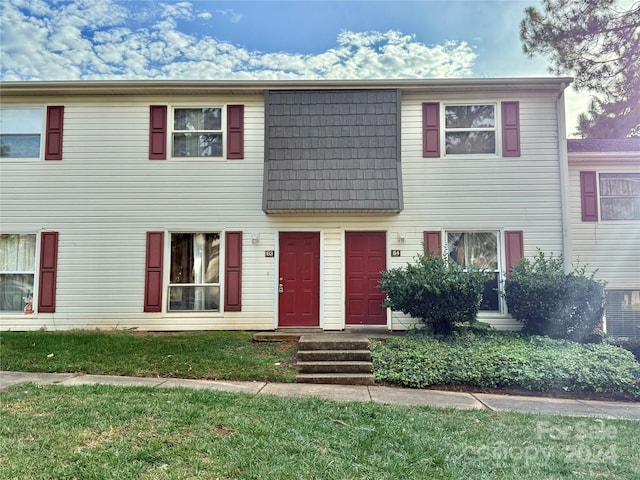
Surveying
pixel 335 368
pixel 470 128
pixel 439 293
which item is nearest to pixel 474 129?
pixel 470 128

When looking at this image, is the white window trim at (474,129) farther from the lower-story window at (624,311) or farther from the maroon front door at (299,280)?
the lower-story window at (624,311)

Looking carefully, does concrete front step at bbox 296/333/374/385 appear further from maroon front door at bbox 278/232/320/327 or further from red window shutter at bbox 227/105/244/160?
red window shutter at bbox 227/105/244/160

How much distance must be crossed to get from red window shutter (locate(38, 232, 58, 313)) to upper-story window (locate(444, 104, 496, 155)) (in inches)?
341

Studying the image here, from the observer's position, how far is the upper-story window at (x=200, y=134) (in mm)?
8539

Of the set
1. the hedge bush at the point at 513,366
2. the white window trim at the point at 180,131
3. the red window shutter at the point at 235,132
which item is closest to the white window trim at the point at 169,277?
the white window trim at the point at 180,131

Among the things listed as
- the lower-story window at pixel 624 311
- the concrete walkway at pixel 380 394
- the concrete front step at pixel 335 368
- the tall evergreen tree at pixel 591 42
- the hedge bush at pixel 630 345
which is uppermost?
the tall evergreen tree at pixel 591 42

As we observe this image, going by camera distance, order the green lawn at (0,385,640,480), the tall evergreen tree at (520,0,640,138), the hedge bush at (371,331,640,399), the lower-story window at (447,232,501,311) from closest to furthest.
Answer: the green lawn at (0,385,640,480)
the hedge bush at (371,331,640,399)
the lower-story window at (447,232,501,311)
the tall evergreen tree at (520,0,640,138)

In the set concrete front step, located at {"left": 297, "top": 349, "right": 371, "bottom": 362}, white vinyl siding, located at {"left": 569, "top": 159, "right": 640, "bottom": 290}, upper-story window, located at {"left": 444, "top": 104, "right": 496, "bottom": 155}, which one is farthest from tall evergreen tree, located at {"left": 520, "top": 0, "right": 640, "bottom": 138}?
concrete front step, located at {"left": 297, "top": 349, "right": 371, "bottom": 362}

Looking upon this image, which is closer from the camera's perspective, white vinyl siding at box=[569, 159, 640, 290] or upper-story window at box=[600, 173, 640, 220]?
white vinyl siding at box=[569, 159, 640, 290]

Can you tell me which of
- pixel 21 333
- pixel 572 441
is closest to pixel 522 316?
pixel 572 441

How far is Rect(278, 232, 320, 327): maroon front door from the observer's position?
8.22m

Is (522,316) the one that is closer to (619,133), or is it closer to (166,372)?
(166,372)

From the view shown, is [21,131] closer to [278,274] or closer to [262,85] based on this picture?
[262,85]

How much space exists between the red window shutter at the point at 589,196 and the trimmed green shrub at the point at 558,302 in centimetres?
207
